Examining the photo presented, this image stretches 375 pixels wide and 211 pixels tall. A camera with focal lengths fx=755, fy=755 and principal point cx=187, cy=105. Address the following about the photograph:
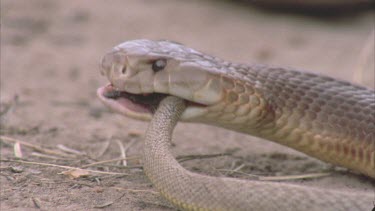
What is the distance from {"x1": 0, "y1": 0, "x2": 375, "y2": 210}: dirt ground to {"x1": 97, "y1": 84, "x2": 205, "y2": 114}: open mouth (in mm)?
342

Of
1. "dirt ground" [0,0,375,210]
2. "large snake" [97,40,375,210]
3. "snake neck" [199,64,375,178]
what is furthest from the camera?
"snake neck" [199,64,375,178]

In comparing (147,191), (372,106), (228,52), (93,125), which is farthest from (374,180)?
(228,52)

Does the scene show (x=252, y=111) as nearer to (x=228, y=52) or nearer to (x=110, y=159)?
(x=110, y=159)

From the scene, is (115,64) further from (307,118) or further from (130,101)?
(307,118)

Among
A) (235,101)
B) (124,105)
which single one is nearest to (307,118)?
(235,101)

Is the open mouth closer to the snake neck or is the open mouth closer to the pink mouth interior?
the pink mouth interior

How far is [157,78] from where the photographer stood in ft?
13.4

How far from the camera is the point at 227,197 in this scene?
3307mm

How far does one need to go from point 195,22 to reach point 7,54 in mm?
2616

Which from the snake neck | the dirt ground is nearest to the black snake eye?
the snake neck

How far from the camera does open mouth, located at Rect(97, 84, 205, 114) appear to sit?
416 cm

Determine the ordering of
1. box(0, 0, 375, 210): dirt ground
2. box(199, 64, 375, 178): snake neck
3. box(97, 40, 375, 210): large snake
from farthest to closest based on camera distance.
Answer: box(199, 64, 375, 178): snake neck → box(97, 40, 375, 210): large snake → box(0, 0, 375, 210): dirt ground

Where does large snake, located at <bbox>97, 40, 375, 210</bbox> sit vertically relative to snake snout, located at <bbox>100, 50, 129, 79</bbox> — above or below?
below

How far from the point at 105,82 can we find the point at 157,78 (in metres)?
2.80
